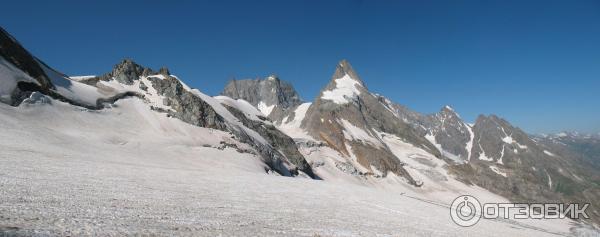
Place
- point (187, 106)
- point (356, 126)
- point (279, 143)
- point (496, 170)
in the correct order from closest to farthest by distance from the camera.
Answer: point (187, 106) < point (279, 143) < point (356, 126) < point (496, 170)

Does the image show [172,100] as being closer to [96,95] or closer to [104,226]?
[96,95]

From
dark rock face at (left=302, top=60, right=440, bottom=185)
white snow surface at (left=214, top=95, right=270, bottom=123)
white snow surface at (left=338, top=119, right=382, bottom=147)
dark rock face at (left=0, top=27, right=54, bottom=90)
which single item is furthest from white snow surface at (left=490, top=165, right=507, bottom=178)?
dark rock face at (left=0, top=27, right=54, bottom=90)

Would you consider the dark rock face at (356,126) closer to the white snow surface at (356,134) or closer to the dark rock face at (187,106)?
the white snow surface at (356,134)

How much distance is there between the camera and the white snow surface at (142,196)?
1540cm

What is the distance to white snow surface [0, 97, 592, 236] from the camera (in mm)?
15398

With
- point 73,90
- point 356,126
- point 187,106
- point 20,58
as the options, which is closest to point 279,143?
point 187,106

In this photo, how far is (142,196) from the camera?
71.7 feet

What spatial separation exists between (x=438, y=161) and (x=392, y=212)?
13639 cm

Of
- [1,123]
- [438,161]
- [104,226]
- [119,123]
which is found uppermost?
[438,161]

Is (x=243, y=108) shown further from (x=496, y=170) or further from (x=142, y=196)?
(x=496, y=170)

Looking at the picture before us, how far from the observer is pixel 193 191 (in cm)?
2645

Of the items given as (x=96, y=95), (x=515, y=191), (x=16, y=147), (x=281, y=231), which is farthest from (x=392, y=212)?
(x=515, y=191)

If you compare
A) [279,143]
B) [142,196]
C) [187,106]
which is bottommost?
[142,196]

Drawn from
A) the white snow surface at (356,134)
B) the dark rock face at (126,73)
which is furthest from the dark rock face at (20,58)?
the white snow surface at (356,134)
